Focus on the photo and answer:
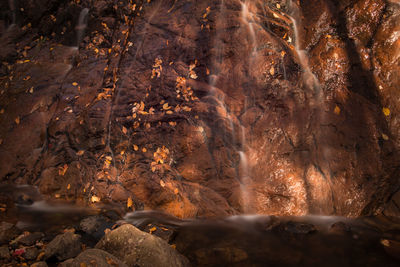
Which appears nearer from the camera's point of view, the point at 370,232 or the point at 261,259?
the point at 261,259

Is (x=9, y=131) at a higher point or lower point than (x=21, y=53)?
lower

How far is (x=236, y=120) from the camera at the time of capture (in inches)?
195

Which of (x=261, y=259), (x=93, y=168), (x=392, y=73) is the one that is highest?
(x=392, y=73)

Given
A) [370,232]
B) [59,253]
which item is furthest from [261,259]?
[59,253]

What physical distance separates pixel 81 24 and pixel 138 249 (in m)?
6.92

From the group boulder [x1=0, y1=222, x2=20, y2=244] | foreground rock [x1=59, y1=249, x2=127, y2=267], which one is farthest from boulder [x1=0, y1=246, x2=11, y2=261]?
foreground rock [x1=59, y1=249, x2=127, y2=267]

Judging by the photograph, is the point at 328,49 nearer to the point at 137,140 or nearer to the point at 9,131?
the point at 137,140

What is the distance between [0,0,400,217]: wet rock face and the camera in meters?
4.65

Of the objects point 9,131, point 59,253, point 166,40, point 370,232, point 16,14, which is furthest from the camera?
point 16,14

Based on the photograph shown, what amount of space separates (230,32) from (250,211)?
3.44 m

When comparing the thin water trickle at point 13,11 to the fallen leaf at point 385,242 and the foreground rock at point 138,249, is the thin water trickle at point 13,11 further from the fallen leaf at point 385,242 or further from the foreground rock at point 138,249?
the fallen leaf at point 385,242

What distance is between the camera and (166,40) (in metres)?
5.58

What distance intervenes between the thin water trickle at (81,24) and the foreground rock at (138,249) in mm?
6220

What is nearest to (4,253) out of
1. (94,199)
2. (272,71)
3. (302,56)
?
(94,199)
